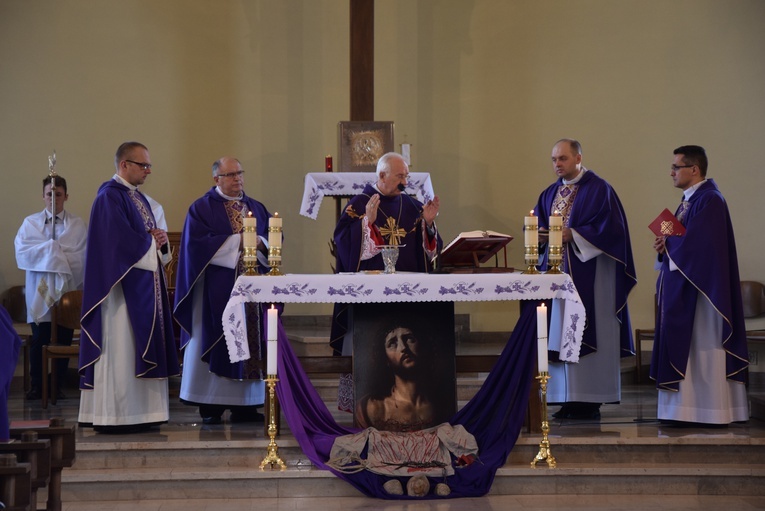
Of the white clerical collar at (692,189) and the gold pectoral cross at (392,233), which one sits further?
the white clerical collar at (692,189)

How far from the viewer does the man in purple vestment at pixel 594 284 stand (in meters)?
6.89

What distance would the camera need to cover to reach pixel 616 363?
6945 millimetres

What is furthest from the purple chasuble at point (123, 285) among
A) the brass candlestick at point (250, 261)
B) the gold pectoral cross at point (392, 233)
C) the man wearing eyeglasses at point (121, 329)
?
the gold pectoral cross at point (392, 233)

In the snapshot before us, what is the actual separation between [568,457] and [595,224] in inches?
67.5

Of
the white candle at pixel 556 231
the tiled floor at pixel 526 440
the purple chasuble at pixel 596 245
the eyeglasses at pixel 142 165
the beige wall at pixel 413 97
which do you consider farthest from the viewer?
the beige wall at pixel 413 97

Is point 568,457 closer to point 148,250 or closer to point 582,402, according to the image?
point 582,402

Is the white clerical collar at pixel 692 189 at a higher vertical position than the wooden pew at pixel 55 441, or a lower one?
higher

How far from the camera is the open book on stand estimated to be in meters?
6.11

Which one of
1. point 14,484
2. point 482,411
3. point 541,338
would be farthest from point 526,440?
point 14,484

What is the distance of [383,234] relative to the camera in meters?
6.60

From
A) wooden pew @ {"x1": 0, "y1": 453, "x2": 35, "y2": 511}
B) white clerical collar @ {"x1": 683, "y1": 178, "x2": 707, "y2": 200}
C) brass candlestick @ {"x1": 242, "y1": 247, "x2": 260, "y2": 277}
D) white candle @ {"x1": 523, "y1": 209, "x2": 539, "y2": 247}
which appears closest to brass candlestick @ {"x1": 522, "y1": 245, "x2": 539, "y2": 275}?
white candle @ {"x1": 523, "y1": 209, "x2": 539, "y2": 247}

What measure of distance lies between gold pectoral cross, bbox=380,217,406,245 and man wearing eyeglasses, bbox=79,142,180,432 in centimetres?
152

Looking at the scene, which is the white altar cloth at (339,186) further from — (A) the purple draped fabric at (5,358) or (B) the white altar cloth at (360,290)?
(A) the purple draped fabric at (5,358)

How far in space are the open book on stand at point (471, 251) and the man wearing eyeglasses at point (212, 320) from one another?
1361 millimetres
